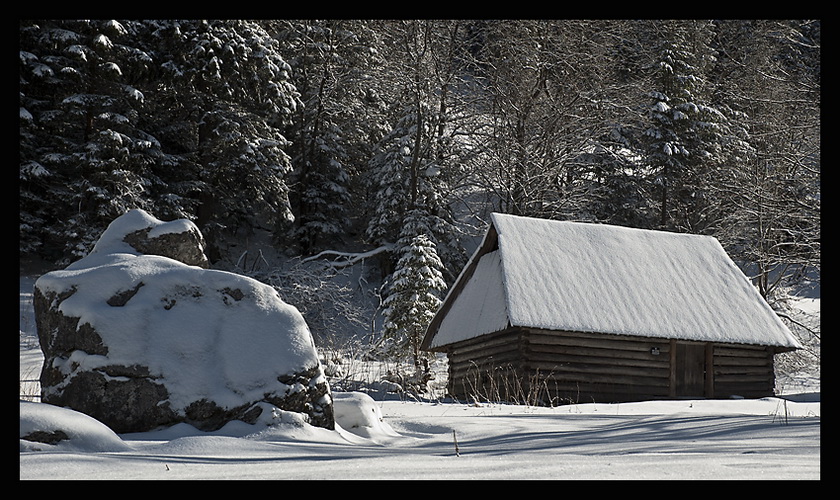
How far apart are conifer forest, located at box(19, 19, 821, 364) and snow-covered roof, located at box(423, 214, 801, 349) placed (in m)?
4.07

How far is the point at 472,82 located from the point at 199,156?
15213 mm

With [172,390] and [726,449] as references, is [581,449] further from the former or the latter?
[172,390]

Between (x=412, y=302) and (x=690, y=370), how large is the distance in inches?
392

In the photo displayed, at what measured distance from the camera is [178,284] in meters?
8.95

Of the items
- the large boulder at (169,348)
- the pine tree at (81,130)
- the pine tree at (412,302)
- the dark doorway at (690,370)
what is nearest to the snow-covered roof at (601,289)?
the dark doorway at (690,370)

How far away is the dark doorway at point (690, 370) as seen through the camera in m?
21.5

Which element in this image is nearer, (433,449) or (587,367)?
(433,449)

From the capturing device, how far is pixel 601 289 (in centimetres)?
2159

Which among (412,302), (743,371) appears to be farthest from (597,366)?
(412,302)

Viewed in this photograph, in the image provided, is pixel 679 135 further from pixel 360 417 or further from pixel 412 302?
pixel 360 417

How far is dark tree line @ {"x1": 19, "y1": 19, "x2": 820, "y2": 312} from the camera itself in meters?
29.5

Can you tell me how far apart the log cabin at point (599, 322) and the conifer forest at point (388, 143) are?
465cm

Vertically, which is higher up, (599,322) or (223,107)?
(223,107)

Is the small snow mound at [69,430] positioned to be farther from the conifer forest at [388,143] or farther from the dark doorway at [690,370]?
the conifer forest at [388,143]
